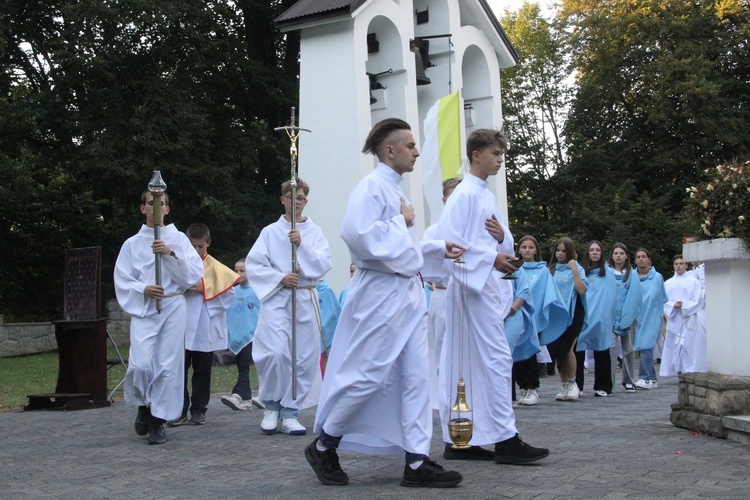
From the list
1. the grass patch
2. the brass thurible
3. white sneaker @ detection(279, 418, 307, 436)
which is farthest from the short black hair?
the grass patch

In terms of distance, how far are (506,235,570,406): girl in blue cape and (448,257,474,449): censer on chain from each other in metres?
4.61

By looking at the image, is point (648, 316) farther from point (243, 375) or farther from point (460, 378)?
point (460, 378)

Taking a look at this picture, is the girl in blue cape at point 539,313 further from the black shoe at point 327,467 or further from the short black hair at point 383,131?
the black shoe at point 327,467

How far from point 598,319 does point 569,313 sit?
102 cm

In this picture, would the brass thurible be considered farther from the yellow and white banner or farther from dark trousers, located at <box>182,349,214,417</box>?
the yellow and white banner

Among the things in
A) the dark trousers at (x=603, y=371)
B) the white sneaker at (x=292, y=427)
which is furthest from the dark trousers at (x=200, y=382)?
the dark trousers at (x=603, y=371)

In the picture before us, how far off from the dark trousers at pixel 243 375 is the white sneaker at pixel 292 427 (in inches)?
125

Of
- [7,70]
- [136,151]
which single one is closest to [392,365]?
[136,151]

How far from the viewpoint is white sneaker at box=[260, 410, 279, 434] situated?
8.91 m

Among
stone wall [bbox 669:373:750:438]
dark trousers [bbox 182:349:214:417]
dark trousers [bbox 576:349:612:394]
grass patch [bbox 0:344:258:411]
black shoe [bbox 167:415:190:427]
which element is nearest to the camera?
stone wall [bbox 669:373:750:438]

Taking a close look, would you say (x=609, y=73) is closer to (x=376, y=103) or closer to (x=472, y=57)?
(x=472, y=57)

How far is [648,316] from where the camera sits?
1517cm

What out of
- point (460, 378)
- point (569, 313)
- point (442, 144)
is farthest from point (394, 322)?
point (442, 144)

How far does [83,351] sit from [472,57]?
16246 millimetres
